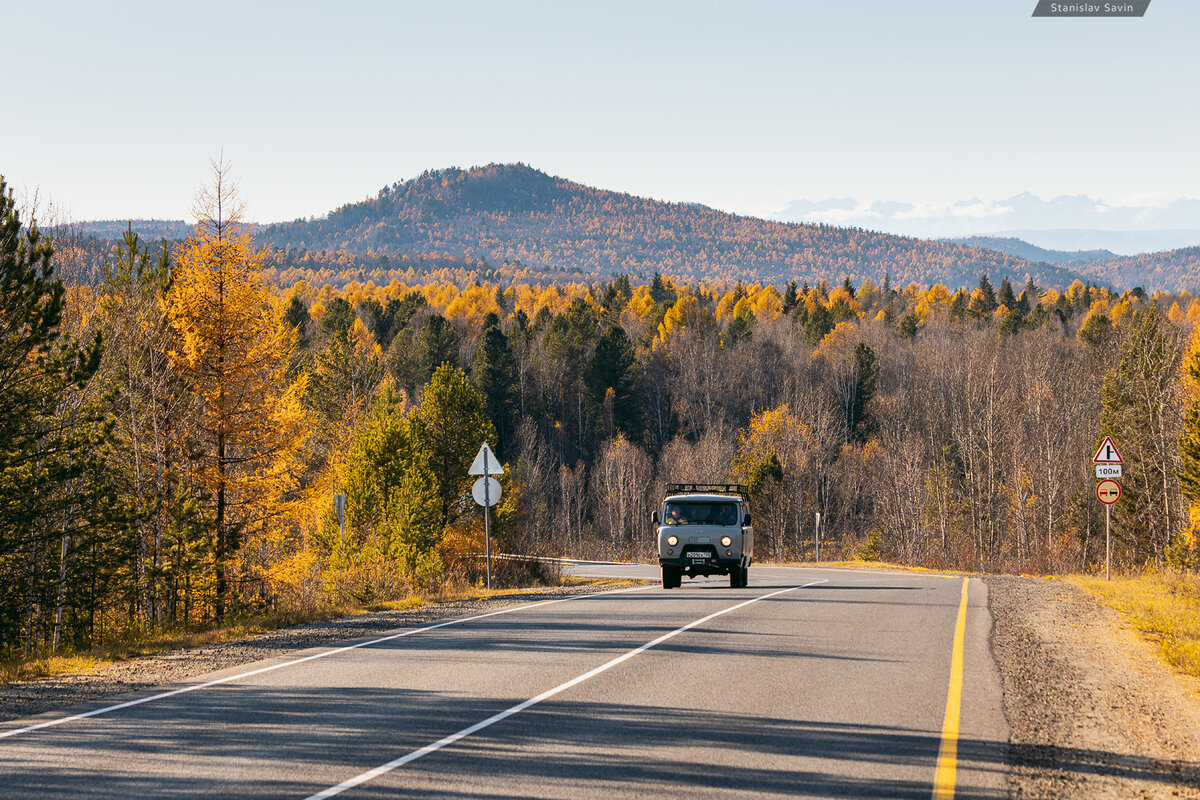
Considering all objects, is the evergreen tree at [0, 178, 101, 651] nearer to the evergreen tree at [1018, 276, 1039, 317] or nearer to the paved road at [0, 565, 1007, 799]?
the paved road at [0, 565, 1007, 799]

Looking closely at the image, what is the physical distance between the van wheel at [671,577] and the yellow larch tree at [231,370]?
Answer: 10431 millimetres

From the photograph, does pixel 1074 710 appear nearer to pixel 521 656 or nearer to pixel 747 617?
pixel 521 656

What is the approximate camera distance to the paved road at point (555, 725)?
699 centimetres

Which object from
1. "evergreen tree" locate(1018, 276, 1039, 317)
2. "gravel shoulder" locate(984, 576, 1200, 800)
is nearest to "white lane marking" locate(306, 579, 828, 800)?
"gravel shoulder" locate(984, 576, 1200, 800)

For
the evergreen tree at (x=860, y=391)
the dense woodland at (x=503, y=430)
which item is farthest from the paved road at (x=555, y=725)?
the evergreen tree at (x=860, y=391)

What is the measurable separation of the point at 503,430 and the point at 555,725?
9217cm

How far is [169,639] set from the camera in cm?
1498

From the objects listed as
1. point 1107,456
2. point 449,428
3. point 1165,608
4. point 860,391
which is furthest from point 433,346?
point 1165,608

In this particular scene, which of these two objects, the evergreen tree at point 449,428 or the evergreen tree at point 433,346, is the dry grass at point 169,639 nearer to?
the evergreen tree at point 449,428


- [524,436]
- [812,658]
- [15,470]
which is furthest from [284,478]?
[524,436]

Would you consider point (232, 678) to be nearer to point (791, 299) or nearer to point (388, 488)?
point (388, 488)

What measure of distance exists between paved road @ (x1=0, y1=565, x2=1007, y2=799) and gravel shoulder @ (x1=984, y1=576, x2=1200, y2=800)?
0.32 m

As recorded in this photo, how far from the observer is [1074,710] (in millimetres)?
9680

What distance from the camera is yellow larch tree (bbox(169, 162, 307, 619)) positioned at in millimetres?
26594
